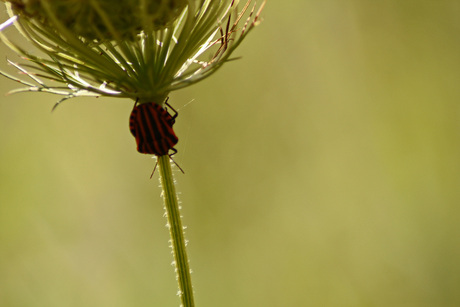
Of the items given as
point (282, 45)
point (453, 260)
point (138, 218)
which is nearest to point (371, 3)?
point (282, 45)

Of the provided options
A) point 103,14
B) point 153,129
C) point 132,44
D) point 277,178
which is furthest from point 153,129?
point 277,178

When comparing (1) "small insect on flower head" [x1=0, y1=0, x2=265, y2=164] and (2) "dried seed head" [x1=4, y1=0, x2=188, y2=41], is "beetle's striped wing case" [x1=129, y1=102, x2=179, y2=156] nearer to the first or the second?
(1) "small insect on flower head" [x1=0, y1=0, x2=265, y2=164]

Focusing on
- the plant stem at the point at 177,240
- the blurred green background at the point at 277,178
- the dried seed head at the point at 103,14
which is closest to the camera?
the dried seed head at the point at 103,14

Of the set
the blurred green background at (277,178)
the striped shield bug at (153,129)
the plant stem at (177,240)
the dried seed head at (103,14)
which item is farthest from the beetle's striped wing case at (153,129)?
the blurred green background at (277,178)

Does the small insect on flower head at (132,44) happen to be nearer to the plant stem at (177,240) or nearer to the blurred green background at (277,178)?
the plant stem at (177,240)

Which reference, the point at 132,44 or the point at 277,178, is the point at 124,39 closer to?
the point at 132,44

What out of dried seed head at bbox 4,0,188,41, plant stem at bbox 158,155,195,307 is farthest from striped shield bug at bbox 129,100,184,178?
dried seed head at bbox 4,0,188,41

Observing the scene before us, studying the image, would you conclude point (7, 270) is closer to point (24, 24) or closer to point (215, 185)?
point (215, 185)
